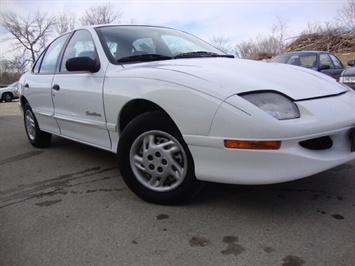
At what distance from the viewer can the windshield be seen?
316 centimetres

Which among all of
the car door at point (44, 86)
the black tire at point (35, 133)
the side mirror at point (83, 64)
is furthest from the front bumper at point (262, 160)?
the black tire at point (35, 133)

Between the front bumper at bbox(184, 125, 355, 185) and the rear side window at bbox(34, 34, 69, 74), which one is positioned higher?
the rear side window at bbox(34, 34, 69, 74)

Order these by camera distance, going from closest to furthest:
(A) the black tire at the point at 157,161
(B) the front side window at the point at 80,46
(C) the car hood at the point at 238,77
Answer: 1. (C) the car hood at the point at 238,77
2. (A) the black tire at the point at 157,161
3. (B) the front side window at the point at 80,46

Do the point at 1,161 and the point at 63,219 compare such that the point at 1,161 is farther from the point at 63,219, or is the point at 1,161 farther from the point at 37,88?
the point at 63,219

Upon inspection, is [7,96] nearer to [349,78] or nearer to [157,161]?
[349,78]

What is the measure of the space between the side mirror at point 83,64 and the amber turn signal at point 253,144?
155 cm

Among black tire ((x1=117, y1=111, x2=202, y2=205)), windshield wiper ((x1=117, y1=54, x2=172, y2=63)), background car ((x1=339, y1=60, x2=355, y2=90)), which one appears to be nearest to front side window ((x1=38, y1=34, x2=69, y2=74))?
windshield wiper ((x1=117, y1=54, x2=172, y2=63))

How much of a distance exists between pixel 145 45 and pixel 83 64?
0.65 meters

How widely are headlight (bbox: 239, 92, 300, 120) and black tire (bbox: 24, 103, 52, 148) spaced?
135 inches

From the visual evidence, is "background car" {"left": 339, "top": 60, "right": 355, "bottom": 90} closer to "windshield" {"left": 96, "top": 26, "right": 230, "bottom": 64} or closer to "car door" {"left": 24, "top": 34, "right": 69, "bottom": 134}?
"windshield" {"left": 96, "top": 26, "right": 230, "bottom": 64}

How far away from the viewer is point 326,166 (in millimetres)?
2271

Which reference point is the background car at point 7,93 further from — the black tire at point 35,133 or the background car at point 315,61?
the black tire at point 35,133

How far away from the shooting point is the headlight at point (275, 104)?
7.11ft

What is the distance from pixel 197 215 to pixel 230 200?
0.37m
